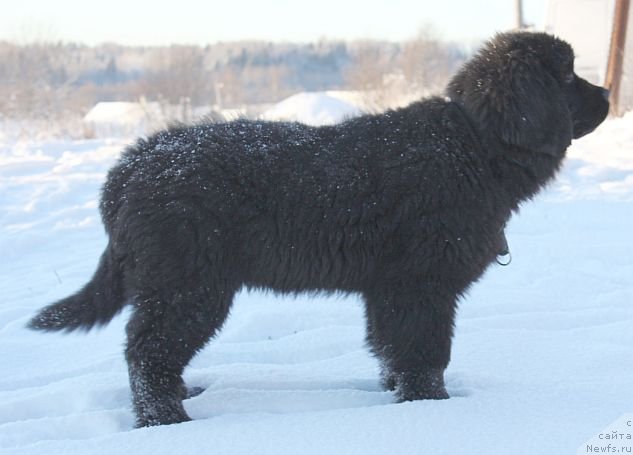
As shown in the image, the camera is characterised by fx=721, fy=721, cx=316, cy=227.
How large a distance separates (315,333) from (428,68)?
4185cm

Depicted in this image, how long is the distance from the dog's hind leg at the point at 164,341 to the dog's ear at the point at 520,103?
1658 mm

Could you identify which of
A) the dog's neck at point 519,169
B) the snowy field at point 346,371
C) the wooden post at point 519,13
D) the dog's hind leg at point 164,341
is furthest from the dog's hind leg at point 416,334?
the wooden post at point 519,13

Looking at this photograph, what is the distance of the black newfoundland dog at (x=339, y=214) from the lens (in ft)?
11.3

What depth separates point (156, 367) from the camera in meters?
3.45

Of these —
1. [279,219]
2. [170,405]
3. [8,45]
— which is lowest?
[8,45]

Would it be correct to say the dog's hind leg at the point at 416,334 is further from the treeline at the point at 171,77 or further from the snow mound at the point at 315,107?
the snow mound at the point at 315,107

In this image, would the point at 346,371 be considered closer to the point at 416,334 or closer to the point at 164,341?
the point at 416,334

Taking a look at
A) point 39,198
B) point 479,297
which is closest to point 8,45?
point 39,198

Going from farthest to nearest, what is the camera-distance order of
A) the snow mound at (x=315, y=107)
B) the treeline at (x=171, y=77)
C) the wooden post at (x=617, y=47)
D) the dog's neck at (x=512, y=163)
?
the treeline at (x=171, y=77) → the snow mound at (x=315, y=107) → the wooden post at (x=617, y=47) → the dog's neck at (x=512, y=163)

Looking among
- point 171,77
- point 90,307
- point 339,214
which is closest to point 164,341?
point 90,307

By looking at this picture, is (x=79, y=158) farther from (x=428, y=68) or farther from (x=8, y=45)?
(x=428, y=68)

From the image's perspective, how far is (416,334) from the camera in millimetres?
3662

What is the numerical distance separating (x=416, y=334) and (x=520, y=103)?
4.27ft

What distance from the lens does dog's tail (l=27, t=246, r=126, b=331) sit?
373cm
